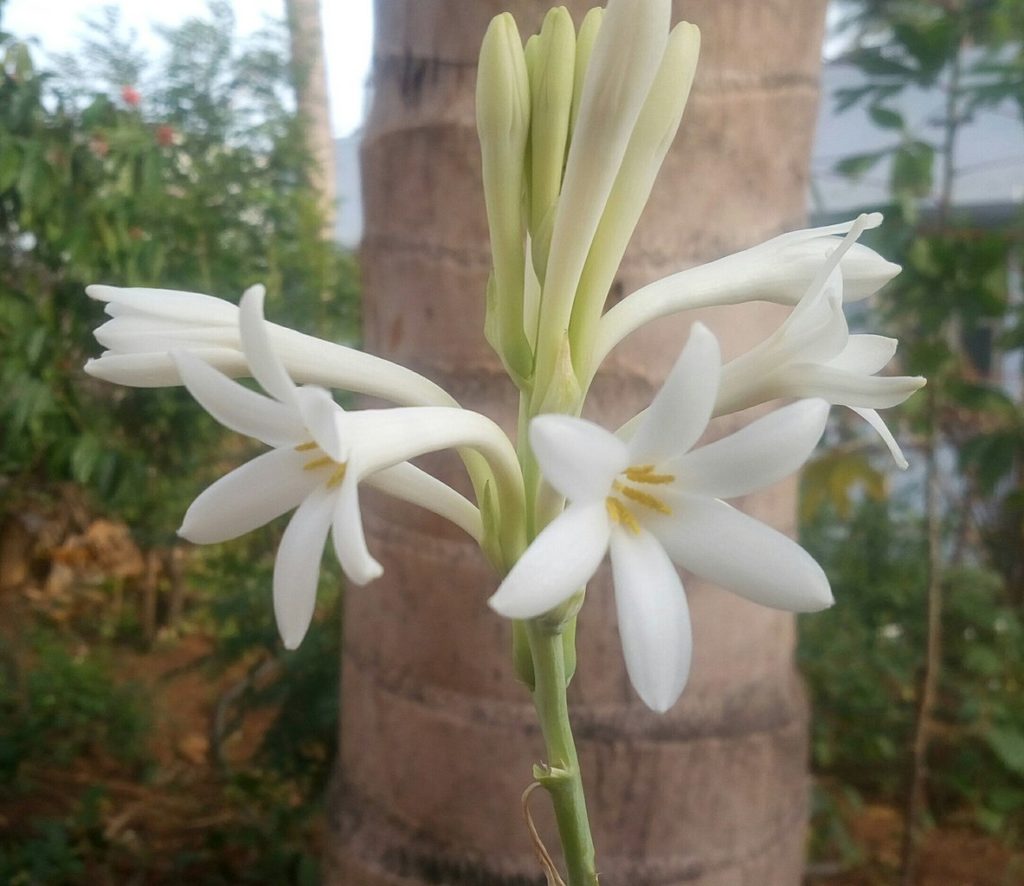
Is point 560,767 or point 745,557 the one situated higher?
point 745,557

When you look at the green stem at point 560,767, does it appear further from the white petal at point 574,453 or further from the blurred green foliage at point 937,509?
the blurred green foliage at point 937,509

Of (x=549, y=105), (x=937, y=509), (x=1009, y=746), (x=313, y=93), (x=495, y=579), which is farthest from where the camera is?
(x=313, y=93)

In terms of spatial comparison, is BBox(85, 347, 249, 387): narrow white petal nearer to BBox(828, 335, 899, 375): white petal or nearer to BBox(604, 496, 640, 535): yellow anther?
BBox(604, 496, 640, 535): yellow anther

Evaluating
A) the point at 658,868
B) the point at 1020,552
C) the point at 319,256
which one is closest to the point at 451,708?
the point at 658,868

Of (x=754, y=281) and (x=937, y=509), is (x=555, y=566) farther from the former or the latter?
(x=937, y=509)

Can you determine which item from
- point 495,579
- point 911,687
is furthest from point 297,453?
point 911,687

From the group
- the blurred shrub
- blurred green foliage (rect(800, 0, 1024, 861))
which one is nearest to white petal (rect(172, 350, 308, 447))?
blurred green foliage (rect(800, 0, 1024, 861))
